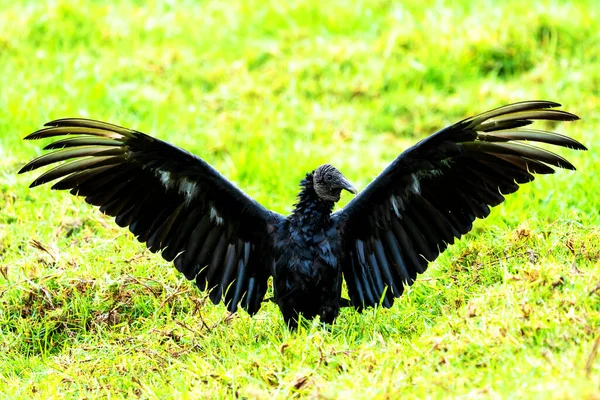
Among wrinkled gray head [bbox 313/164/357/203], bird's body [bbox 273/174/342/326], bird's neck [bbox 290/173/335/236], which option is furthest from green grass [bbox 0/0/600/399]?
wrinkled gray head [bbox 313/164/357/203]

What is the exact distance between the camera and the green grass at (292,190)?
4867mm

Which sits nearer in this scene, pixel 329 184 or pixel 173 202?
pixel 329 184

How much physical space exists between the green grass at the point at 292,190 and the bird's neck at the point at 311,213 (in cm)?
61

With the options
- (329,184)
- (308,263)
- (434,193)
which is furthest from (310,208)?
(434,193)

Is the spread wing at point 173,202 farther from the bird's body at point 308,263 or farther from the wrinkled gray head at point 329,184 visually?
the wrinkled gray head at point 329,184

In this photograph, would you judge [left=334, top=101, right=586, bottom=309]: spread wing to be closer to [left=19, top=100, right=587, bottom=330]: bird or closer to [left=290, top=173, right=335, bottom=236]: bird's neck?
[left=19, top=100, right=587, bottom=330]: bird

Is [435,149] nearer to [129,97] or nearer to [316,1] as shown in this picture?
[129,97]

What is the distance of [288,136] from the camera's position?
9.34m

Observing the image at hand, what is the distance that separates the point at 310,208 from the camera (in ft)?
18.5

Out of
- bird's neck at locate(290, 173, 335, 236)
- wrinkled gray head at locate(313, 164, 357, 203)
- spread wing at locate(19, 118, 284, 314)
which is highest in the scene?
wrinkled gray head at locate(313, 164, 357, 203)

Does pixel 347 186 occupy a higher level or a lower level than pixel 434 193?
lower

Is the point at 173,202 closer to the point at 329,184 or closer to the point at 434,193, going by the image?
the point at 329,184

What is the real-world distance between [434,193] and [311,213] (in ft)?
2.36

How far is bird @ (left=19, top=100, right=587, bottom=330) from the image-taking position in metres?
5.43
